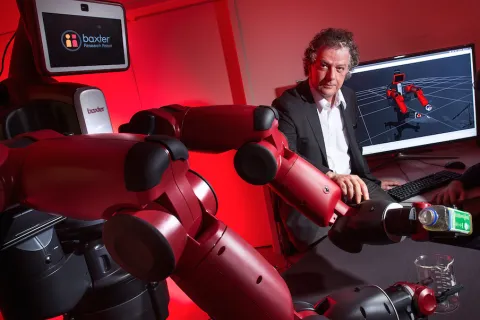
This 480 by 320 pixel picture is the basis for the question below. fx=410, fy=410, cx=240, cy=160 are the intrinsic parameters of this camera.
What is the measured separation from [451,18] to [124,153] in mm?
2304

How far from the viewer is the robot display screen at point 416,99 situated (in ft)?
7.00

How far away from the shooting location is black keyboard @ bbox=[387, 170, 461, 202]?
1.87 m

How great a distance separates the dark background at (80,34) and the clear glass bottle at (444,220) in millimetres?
647

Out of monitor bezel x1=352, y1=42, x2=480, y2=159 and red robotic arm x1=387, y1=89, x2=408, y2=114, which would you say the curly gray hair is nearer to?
monitor bezel x1=352, y1=42, x2=480, y2=159

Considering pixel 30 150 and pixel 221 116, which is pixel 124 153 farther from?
pixel 221 116

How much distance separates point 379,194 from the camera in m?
1.99

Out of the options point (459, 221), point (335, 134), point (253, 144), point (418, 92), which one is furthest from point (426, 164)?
point (253, 144)

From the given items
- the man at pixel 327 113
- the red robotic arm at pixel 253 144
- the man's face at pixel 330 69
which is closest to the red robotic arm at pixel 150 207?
the red robotic arm at pixel 253 144

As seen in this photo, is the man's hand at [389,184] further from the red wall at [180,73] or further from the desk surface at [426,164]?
the red wall at [180,73]

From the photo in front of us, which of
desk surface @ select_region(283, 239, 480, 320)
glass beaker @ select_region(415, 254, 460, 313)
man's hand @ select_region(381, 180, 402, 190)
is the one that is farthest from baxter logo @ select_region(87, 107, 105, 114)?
man's hand @ select_region(381, 180, 402, 190)

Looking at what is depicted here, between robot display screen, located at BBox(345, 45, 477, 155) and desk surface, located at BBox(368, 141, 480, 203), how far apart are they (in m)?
0.10

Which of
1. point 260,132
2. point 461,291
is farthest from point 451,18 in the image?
point 260,132

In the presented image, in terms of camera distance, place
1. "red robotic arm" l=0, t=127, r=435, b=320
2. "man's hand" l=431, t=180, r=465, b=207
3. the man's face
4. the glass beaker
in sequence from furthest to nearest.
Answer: the man's face → "man's hand" l=431, t=180, r=465, b=207 → the glass beaker → "red robotic arm" l=0, t=127, r=435, b=320

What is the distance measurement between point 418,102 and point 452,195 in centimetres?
62
